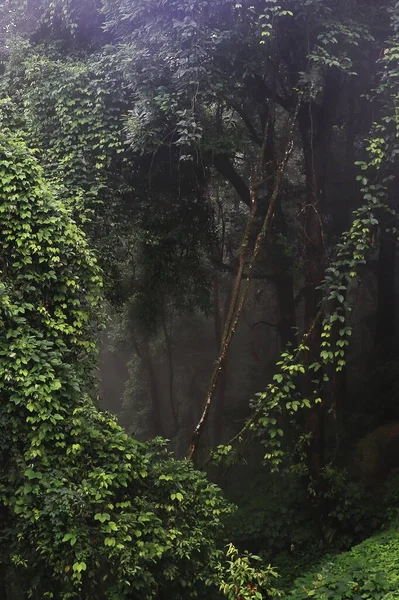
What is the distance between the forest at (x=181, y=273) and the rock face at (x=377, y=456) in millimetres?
34

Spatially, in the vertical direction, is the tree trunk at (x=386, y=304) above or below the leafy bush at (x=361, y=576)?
above

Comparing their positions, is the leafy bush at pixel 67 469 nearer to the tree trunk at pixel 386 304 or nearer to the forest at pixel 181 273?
the forest at pixel 181 273

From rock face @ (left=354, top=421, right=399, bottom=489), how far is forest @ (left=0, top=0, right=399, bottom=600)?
1.3 inches

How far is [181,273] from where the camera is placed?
10.6 metres

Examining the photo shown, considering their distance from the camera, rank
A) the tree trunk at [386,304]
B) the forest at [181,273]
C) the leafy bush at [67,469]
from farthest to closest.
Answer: the tree trunk at [386,304] < the forest at [181,273] < the leafy bush at [67,469]

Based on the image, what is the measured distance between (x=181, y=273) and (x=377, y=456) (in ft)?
14.2

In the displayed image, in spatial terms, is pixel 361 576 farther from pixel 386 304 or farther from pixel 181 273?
pixel 386 304

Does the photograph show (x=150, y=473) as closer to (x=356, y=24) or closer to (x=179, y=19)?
(x=179, y=19)

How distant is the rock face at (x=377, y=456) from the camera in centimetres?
922

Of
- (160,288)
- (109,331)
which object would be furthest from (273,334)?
(160,288)

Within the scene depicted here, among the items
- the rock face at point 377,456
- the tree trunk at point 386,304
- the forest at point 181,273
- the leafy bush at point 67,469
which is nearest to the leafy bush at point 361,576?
the forest at point 181,273

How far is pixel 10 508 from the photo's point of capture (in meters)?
5.58

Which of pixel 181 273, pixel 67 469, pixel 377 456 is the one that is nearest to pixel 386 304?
pixel 377 456

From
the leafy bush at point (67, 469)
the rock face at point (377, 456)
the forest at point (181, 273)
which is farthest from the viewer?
the rock face at point (377, 456)
